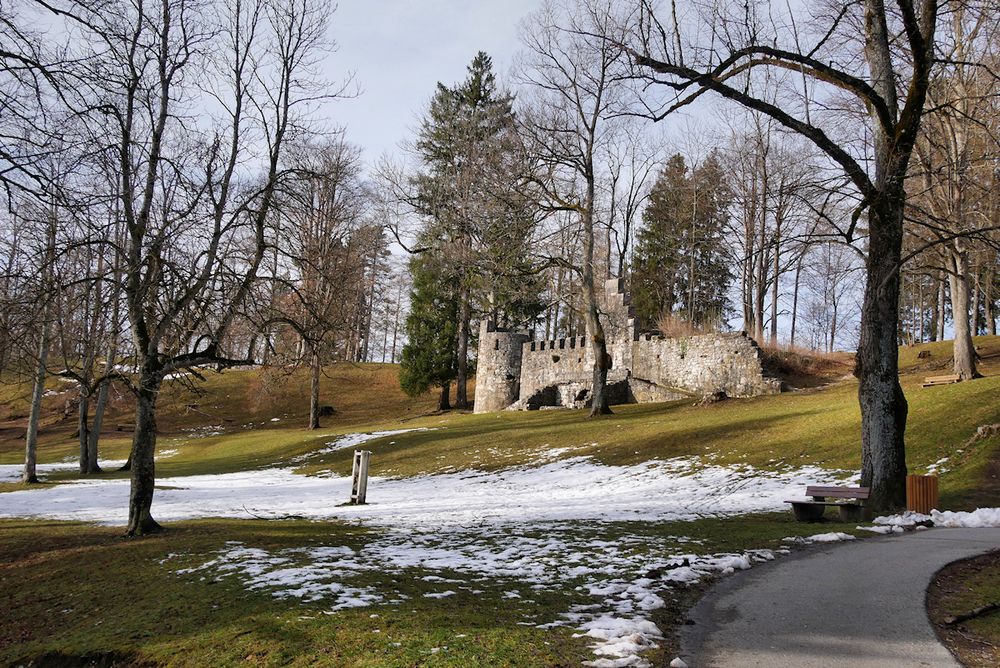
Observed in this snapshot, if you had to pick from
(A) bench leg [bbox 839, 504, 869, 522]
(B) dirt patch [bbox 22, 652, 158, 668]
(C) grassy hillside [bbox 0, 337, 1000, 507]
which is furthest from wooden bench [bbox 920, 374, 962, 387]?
(B) dirt patch [bbox 22, 652, 158, 668]

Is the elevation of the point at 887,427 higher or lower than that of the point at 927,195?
lower

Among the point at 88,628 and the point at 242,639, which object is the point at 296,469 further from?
the point at 242,639

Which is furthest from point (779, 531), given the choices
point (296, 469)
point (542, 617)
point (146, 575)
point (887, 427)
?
point (296, 469)

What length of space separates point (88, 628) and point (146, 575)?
1503 mm

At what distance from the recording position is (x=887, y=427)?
9617 mm

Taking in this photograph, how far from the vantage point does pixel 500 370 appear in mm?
Answer: 36156

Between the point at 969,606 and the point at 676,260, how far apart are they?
40.9 m

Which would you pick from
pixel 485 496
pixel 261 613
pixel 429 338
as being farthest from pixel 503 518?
pixel 429 338

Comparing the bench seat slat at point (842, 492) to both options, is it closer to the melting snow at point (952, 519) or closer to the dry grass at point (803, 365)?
the melting snow at point (952, 519)

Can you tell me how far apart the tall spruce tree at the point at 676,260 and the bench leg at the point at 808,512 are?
33.0 meters

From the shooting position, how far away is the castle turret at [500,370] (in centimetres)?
3594

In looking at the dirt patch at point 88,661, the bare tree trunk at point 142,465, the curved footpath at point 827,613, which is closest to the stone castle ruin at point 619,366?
the curved footpath at point 827,613

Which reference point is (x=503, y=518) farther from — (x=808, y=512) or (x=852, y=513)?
(x=852, y=513)

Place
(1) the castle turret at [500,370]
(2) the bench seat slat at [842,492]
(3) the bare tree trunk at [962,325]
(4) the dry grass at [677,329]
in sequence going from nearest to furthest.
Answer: (2) the bench seat slat at [842,492] → (3) the bare tree trunk at [962,325] → (4) the dry grass at [677,329] → (1) the castle turret at [500,370]
